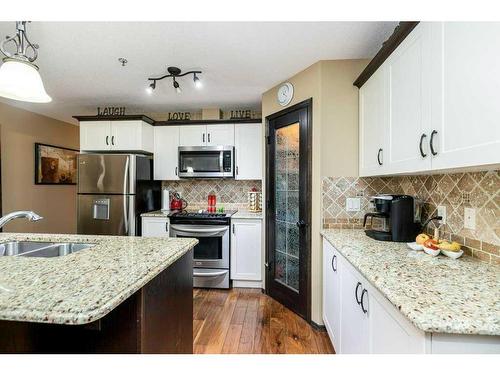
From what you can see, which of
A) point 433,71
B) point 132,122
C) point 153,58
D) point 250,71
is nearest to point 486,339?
point 433,71

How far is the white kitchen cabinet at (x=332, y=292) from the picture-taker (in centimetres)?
173

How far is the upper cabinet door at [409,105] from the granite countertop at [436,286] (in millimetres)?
482

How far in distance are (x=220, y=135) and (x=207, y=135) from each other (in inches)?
7.1

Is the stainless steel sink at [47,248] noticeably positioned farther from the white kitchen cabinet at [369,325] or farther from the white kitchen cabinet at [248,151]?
the white kitchen cabinet at [248,151]

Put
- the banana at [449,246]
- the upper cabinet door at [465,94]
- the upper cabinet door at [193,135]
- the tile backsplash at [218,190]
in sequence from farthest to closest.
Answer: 1. the tile backsplash at [218,190]
2. the upper cabinet door at [193,135]
3. the banana at [449,246]
4. the upper cabinet door at [465,94]

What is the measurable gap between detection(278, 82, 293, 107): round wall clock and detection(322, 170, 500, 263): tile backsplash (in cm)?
92

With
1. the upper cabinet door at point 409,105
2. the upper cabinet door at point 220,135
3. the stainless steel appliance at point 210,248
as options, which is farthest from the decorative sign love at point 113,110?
the upper cabinet door at point 409,105

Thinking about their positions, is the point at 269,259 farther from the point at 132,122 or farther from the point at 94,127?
the point at 94,127

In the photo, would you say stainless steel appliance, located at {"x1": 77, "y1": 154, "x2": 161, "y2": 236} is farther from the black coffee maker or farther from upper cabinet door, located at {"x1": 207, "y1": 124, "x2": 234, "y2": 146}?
the black coffee maker

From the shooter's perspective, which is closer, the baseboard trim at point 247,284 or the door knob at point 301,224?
the door knob at point 301,224

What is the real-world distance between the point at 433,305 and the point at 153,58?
99.7 inches

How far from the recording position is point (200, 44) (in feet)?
6.61

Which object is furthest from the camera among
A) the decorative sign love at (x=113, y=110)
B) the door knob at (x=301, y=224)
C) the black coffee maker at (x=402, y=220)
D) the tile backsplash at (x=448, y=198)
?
the decorative sign love at (x=113, y=110)

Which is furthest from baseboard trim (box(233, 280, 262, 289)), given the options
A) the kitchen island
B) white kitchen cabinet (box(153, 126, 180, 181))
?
the kitchen island
